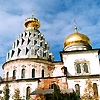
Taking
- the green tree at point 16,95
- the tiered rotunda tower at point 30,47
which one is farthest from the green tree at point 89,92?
the tiered rotunda tower at point 30,47

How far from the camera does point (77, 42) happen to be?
107 feet

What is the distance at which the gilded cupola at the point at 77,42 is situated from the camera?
32.4m

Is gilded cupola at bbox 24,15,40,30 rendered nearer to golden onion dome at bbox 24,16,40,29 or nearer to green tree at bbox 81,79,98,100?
golden onion dome at bbox 24,16,40,29

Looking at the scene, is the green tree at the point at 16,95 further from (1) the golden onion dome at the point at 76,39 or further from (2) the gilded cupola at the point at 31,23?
(2) the gilded cupola at the point at 31,23

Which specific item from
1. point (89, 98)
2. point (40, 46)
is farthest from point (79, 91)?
point (40, 46)

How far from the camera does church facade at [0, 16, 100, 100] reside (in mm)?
28766

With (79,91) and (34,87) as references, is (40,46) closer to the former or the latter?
(34,87)

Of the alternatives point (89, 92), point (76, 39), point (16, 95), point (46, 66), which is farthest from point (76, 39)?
point (16, 95)

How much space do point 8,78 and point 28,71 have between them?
117 inches

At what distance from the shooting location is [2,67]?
116 feet

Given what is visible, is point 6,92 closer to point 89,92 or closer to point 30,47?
point 30,47

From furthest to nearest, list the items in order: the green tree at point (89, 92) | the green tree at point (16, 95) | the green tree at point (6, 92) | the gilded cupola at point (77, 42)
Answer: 1. the gilded cupola at point (77, 42)
2. the green tree at point (6, 92)
3. the green tree at point (16, 95)
4. the green tree at point (89, 92)

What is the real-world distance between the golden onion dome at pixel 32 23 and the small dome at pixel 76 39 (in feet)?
27.2

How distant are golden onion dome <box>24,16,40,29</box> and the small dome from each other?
828 cm
